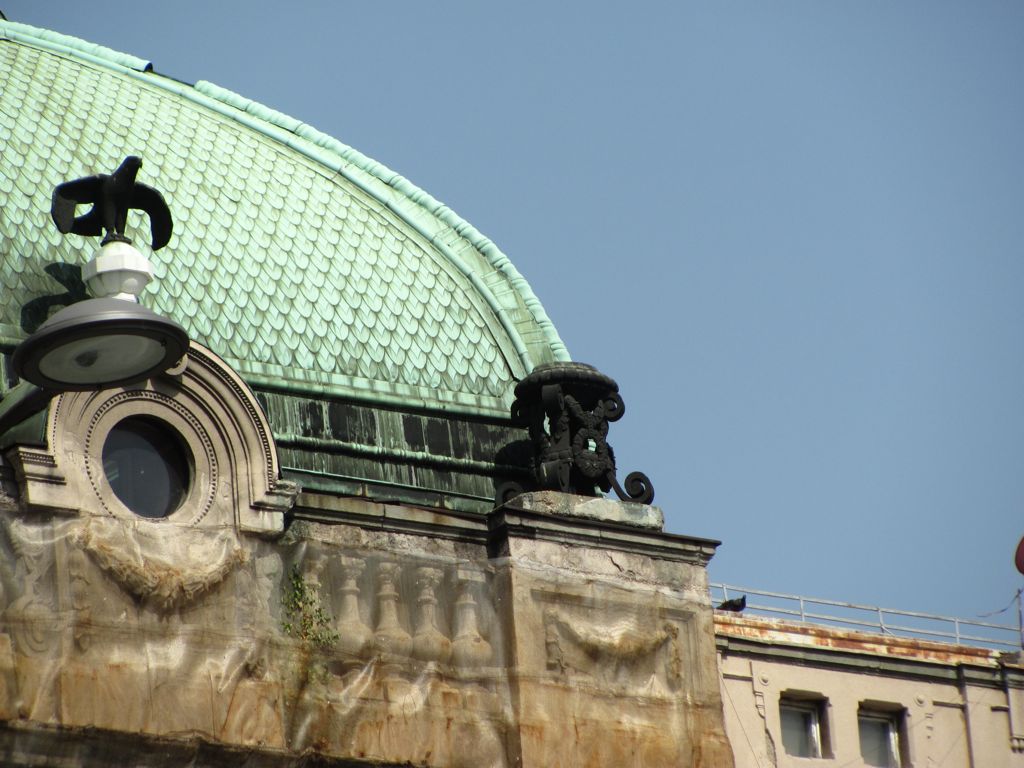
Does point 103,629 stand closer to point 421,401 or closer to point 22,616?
point 22,616

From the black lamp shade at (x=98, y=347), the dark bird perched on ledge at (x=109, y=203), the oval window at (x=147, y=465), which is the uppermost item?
the dark bird perched on ledge at (x=109, y=203)

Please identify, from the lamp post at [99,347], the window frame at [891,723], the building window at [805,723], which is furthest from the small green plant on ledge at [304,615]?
the window frame at [891,723]

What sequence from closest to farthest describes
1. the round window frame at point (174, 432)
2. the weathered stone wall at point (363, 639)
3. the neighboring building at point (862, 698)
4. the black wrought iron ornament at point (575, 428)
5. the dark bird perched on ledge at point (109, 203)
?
the weathered stone wall at point (363, 639) < the round window frame at point (174, 432) < the dark bird perched on ledge at point (109, 203) < the black wrought iron ornament at point (575, 428) < the neighboring building at point (862, 698)

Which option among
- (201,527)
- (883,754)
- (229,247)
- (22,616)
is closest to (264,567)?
(201,527)

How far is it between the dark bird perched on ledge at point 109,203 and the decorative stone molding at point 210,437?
1.79 metres

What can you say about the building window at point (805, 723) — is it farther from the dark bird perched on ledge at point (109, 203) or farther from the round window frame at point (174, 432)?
the dark bird perched on ledge at point (109, 203)

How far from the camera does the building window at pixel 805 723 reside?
3484 centimetres

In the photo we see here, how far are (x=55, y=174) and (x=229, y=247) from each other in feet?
7.68

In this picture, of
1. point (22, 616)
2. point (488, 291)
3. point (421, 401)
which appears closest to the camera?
point (22, 616)

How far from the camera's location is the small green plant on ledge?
3083 centimetres

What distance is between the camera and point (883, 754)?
3553 centimetres

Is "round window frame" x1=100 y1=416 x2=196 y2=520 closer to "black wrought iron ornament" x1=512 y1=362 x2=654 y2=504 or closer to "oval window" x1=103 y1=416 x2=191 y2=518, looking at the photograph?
"oval window" x1=103 y1=416 x2=191 y2=518

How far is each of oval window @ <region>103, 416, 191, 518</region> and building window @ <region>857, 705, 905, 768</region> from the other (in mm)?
9761

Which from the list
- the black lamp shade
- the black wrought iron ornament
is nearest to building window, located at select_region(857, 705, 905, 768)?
the black wrought iron ornament
